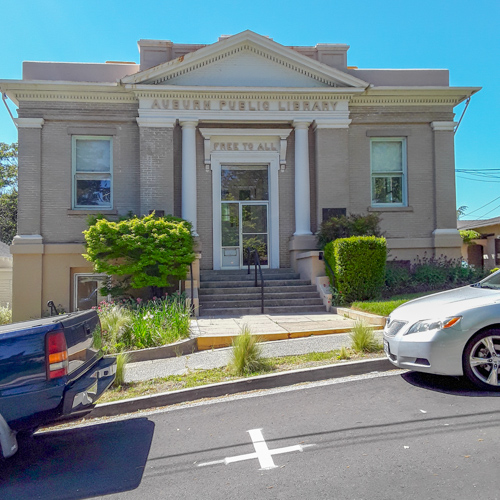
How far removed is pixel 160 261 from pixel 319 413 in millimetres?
6897

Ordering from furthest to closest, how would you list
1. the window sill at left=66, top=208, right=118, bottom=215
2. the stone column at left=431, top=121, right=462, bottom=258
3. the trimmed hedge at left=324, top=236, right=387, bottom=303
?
the stone column at left=431, top=121, right=462, bottom=258 < the window sill at left=66, top=208, right=118, bottom=215 < the trimmed hedge at left=324, top=236, right=387, bottom=303

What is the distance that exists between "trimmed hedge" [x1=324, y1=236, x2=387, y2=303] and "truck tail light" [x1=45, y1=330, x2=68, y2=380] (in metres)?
7.84

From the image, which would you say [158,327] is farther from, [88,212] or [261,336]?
[88,212]

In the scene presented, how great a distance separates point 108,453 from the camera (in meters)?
4.17

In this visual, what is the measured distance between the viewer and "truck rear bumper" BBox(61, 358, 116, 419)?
3.79m

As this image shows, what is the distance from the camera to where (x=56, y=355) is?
376cm

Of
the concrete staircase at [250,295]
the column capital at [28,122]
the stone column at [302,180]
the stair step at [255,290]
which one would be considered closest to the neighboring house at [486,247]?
the stone column at [302,180]

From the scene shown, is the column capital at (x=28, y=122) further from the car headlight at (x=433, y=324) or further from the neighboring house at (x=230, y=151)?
the car headlight at (x=433, y=324)

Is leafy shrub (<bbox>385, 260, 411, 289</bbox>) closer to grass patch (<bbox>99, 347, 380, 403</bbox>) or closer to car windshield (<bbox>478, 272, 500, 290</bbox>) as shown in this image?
grass patch (<bbox>99, 347, 380, 403</bbox>)

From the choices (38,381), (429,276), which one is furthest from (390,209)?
(38,381)

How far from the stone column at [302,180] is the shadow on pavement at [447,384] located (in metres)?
8.12

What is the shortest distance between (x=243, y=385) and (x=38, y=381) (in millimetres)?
2655

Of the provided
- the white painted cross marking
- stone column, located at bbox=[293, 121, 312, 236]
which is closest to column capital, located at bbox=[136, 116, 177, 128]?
stone column, located at bbox=[293, 121, 312, 236]

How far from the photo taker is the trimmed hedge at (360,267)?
10.7 metres
